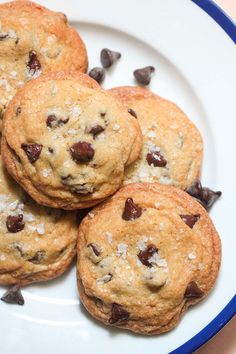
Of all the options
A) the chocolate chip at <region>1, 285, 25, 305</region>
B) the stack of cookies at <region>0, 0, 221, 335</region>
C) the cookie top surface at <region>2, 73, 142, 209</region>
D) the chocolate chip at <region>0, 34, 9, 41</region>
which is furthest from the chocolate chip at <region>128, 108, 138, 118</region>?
the chocolate chip at <region>1, 285, 25, 305</region>

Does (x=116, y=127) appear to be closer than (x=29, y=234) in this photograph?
Yes

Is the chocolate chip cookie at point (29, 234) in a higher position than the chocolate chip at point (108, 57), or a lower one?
lower

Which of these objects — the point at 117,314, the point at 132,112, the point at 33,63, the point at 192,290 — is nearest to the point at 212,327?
the point at 192,290

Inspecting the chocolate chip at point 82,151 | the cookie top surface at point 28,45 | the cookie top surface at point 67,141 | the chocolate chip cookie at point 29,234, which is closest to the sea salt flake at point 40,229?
the chocolate chip cookie at point 29,234

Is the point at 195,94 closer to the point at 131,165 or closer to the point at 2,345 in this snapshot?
the point at 131,165

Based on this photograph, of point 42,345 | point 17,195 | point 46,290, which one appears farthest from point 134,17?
point 42,345

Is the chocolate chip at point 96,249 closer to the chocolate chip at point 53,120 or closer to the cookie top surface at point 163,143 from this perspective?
the cookie top surface at point 163,143

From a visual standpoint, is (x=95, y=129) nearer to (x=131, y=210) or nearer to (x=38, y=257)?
(x=131, y=210)
